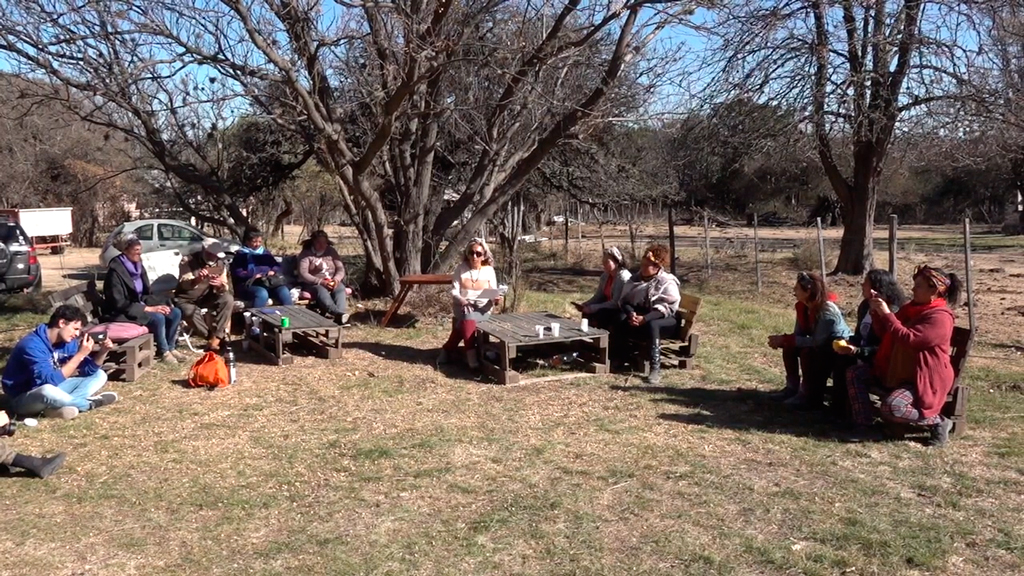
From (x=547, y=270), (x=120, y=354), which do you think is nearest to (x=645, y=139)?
(x=547, y=270)

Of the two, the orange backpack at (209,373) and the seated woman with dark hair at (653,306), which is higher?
the seated woman with dark hair at (653,306)

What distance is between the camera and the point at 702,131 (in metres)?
15.1

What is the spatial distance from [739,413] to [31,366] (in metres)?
4.94

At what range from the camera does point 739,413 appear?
6633 mm

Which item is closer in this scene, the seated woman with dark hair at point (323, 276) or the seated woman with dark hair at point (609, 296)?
the seated woman with dark hair at point (609, 296)

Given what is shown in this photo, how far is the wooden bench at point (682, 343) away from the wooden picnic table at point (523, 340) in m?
0.34

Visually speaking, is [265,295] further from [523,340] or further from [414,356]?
[523,340]

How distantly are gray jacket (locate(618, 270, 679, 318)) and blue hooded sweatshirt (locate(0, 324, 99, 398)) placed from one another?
4.56m

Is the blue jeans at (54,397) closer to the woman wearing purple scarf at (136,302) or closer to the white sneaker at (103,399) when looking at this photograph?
the white sneaker at (103,399)

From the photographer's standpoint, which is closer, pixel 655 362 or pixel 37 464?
pixel 37 464

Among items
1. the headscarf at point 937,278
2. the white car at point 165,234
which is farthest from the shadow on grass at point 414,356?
the white car at point 165,234

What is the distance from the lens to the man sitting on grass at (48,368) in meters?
6.08

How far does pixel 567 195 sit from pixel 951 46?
896 cm

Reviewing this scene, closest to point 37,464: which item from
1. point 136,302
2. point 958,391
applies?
point 136,302
